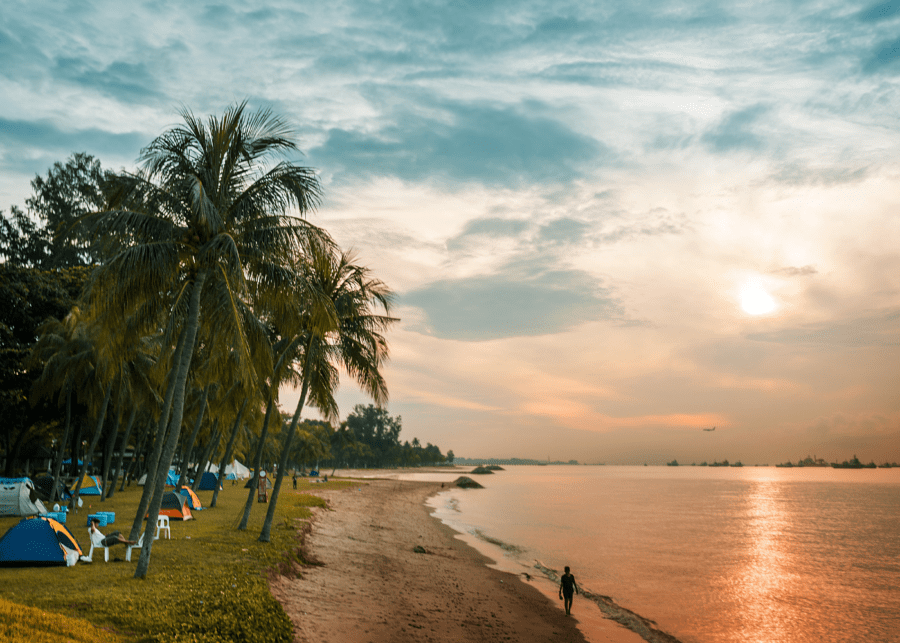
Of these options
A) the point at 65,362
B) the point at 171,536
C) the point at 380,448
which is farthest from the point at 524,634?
the point at 380,448

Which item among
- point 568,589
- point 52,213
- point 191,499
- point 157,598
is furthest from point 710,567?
point 52,213

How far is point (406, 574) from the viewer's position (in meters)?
16.8

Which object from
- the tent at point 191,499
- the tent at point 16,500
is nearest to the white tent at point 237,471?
the tent at point 191,499

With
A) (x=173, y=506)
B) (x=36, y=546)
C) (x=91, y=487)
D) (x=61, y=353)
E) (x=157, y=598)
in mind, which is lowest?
(x=91, y=487)

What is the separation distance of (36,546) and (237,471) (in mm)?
54644

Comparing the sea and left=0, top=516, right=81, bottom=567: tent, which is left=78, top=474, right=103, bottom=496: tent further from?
left=0, top=516, right=81, bottom=567: tent

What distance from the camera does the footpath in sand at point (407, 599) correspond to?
10.8m

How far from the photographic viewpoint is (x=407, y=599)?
1363 centimetres

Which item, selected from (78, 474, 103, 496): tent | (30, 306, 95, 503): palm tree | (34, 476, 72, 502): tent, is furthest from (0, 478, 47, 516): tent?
(78, 474, 103, 496): tent

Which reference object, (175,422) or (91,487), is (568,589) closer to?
(175,422)

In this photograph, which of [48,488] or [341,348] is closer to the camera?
[341,348]

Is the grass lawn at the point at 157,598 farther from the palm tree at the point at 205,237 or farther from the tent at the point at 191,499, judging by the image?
the tent at the point at 191,499

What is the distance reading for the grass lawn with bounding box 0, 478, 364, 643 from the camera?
6.82 metres

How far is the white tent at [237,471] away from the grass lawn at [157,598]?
46.7 metres
